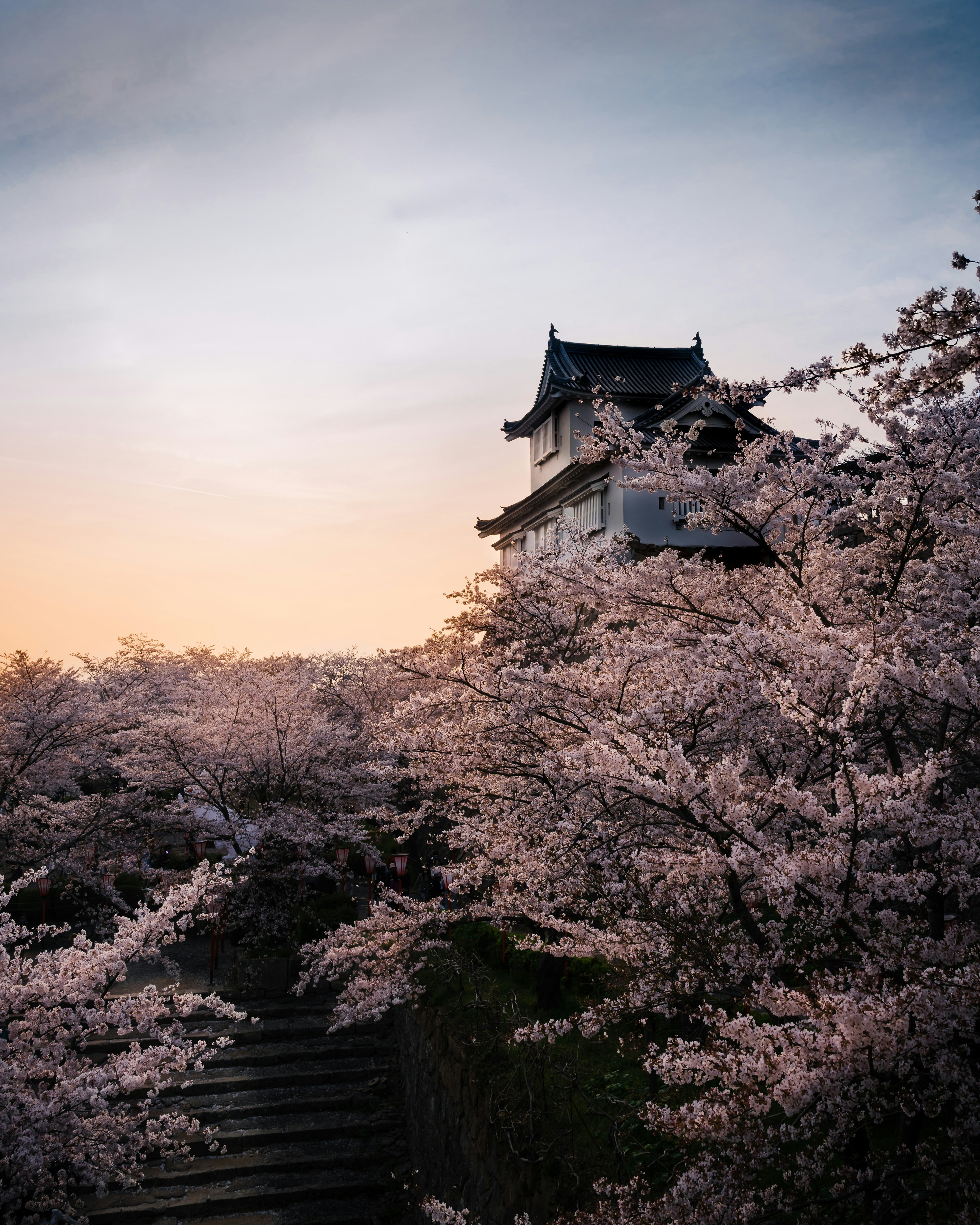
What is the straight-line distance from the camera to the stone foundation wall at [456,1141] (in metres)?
7.54

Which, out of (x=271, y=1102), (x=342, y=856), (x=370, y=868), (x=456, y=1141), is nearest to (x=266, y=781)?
(x=342, y=856)

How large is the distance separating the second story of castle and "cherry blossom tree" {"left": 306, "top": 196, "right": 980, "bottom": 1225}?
10.6m

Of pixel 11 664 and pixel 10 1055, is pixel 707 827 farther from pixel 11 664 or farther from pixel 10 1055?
pixel 11 664

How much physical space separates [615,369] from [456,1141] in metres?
26.6

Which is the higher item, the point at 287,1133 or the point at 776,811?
the point at 776,811

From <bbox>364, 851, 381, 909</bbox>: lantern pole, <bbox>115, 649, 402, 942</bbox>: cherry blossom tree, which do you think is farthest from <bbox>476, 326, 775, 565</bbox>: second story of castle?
<bbox>364, 851, 381, 909</bbox>: lantern pole

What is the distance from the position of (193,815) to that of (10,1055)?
12.1 metres

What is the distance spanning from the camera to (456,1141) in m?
9.92

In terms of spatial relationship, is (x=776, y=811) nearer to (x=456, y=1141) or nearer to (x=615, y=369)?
(x=456, y=1141)

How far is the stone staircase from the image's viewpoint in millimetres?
10742

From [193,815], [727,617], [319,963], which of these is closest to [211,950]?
[193,815]

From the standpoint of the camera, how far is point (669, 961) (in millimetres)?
5723

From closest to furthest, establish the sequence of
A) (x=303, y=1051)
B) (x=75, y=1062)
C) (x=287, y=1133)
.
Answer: (x=75, y=1062) → (x=287, y=1133) → (x=303, y=1051)

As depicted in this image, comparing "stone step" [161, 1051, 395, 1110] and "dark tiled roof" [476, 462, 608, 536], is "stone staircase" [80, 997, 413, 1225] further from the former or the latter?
"dark tiled roof" [476, 462, 608, 536]
